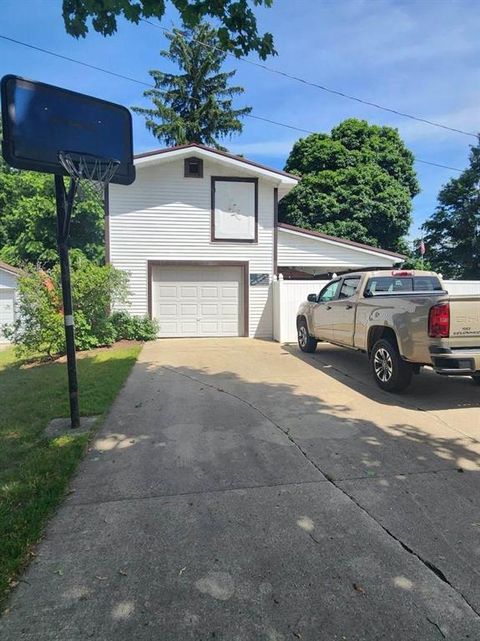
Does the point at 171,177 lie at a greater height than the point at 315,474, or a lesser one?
greater

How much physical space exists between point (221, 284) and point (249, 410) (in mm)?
8923

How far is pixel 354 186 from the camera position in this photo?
2511 cm

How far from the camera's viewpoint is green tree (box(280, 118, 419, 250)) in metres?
25.0

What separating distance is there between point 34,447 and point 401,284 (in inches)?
261

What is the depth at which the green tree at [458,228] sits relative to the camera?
26.7 metres

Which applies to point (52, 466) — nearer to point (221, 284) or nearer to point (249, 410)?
point (249, 410)

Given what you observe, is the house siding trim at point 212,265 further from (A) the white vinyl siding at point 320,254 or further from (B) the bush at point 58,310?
(B) the bush at point 58,310

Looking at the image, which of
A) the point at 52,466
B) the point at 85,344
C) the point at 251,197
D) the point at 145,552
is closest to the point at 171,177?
the point at 251,197

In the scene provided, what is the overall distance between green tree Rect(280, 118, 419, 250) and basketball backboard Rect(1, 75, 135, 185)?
2069 centimetres

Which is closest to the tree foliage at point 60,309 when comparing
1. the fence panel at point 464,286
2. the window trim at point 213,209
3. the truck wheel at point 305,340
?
the window trim at point 213,209

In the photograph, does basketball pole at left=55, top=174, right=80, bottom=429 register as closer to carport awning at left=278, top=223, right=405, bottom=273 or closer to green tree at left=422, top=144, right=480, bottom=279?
carport awning at left=278, top=223, right=405, bottom=273

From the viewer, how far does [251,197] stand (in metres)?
14.4

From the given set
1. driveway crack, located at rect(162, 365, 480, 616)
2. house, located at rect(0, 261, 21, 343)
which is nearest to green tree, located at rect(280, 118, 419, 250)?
house, located at rect(0, 261, 21, 343)

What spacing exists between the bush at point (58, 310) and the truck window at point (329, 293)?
558 cm
